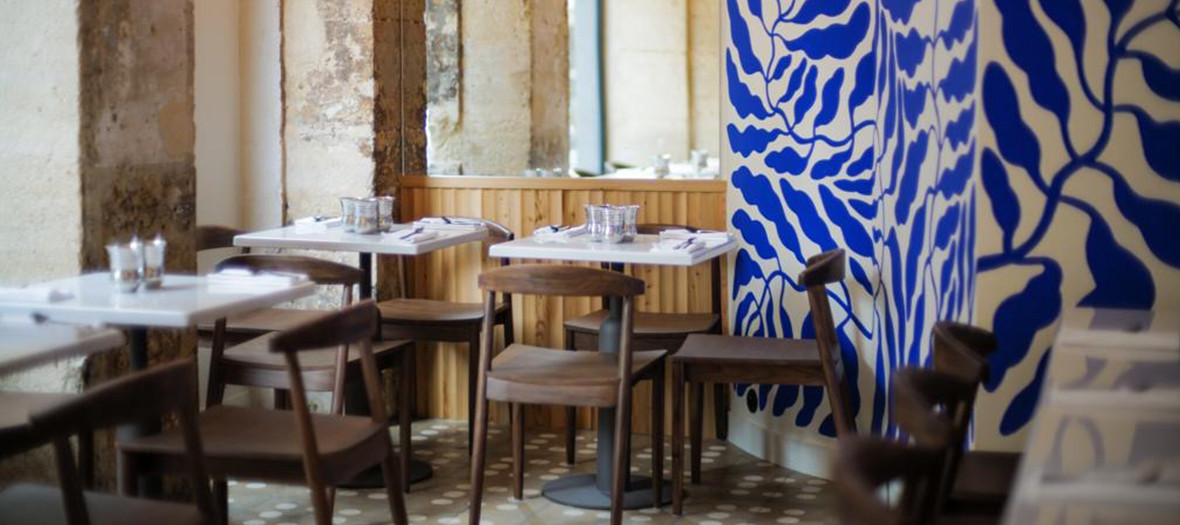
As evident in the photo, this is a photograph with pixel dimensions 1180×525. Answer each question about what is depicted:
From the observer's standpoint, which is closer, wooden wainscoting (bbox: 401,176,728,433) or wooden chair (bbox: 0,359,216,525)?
wooden chair (bbox: 0,359,216,525)

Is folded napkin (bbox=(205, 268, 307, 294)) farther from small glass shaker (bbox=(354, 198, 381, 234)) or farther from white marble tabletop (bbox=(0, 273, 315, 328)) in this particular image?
small glass shaker (bbox=(354, 198, 381, 234))

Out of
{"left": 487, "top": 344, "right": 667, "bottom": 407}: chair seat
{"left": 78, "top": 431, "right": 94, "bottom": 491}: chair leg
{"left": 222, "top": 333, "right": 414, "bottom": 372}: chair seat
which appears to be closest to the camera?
{"left": 78, "top": 431, "right": 94, "bottom": 491}: chair leg

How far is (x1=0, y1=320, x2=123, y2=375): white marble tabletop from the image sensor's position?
2.76 m

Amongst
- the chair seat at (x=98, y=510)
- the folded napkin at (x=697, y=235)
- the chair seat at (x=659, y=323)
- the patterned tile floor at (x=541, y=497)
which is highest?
the folded napkin at (x=697, y=235)

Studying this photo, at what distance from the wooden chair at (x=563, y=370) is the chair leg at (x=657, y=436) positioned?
0.35 feet

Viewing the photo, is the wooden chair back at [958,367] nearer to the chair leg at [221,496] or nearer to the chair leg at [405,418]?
the chair leg at [221,496]

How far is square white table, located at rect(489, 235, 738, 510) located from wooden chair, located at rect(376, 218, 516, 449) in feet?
1.68

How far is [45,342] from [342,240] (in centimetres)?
181

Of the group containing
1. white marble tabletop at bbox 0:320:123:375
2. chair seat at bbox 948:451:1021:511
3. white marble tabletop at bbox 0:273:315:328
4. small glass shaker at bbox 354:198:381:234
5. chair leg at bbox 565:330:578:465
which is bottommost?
chair leg at bbox 565:330:578:465

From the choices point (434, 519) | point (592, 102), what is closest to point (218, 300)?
point (434, 519)

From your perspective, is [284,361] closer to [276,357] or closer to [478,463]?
[276,357]

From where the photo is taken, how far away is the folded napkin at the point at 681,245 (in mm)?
4364

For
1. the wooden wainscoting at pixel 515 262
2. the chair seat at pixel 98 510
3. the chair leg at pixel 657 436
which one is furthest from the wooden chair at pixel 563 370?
the chair seat at pixel 98 510

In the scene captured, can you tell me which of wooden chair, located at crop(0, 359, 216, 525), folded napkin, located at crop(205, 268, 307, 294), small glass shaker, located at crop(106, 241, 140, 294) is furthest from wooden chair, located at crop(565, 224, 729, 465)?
wooden chair, located at crop(0, 359, 216, 525)
